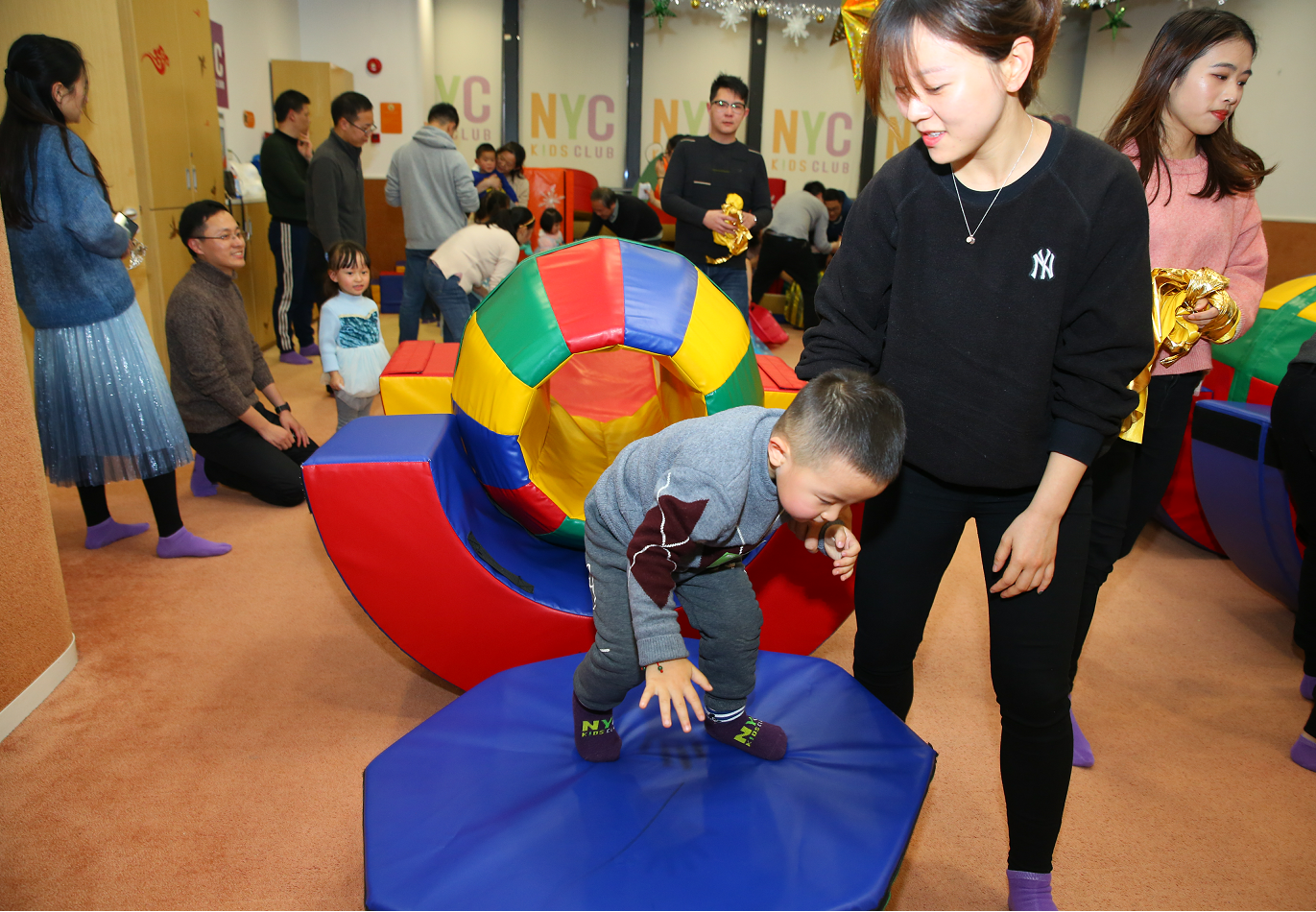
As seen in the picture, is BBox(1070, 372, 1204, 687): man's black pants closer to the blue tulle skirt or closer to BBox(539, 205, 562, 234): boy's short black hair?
the blue tulle skirt

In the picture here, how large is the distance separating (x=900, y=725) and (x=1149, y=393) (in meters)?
0.89

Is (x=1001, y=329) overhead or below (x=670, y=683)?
overhead

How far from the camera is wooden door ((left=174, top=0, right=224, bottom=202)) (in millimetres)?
4797

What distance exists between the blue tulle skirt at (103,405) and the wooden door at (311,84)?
16.0 ft

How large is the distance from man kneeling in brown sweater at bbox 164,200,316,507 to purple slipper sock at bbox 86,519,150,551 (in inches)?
16.6

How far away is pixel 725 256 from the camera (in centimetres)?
377

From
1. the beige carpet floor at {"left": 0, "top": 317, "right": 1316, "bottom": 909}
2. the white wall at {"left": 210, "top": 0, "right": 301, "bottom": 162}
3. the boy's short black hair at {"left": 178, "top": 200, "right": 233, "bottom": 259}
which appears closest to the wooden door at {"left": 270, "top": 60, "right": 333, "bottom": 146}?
the white wall at {"left": 210, "top": 0, "right": 301, "bottom": 162}

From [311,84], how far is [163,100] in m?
3.08

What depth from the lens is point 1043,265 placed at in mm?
1220

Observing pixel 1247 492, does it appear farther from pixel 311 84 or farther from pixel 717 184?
pixel 311 84

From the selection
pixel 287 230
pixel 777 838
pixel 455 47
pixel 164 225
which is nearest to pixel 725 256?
pixel 777 838

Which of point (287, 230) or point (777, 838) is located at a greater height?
point (287, 230)

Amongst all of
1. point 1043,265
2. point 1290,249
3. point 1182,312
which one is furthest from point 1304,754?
point 1290,249

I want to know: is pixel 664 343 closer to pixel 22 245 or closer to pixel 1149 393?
pixel 1149 393
